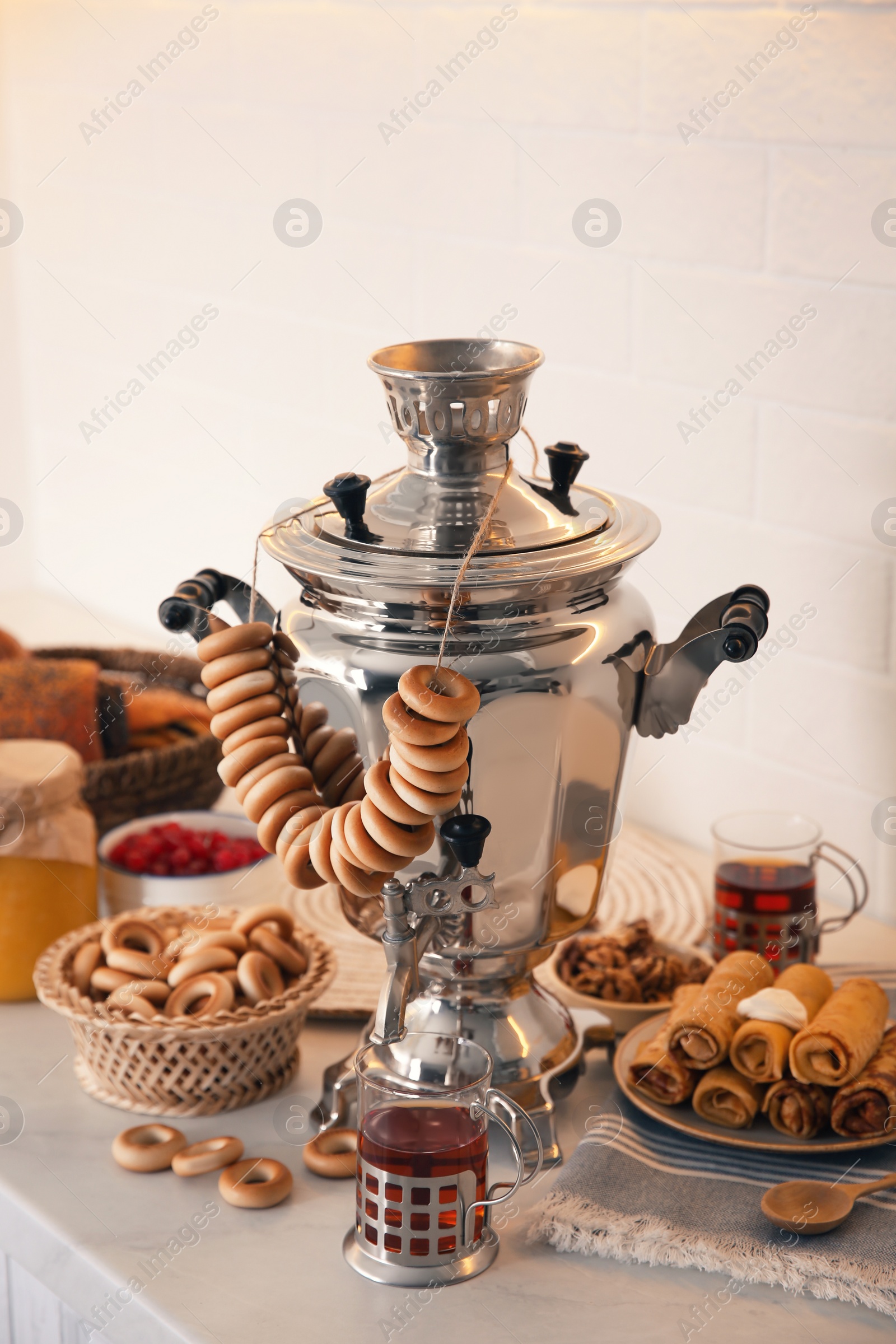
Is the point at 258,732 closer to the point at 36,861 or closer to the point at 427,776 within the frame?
→ the point at 427,776

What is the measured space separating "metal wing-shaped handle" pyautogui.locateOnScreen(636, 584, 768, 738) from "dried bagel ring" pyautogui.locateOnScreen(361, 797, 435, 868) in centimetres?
19

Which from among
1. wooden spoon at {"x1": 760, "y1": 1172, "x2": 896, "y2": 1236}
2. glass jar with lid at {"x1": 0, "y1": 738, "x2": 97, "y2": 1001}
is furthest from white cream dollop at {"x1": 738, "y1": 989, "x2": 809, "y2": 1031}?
glass jar with lid at {"x1": 0, "y1": 738, "x2": 97, "y2": 1001}

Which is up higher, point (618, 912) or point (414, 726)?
point (414, 726)

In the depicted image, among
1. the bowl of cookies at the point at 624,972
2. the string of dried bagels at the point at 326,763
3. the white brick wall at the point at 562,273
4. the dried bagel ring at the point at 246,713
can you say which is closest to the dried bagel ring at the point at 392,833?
the string of dried bagels at the point at 326,763

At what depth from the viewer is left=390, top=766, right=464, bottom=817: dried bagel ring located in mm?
754

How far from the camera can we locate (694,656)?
0.87m

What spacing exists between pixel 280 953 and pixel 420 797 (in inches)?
12.2

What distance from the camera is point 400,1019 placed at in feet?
2.67

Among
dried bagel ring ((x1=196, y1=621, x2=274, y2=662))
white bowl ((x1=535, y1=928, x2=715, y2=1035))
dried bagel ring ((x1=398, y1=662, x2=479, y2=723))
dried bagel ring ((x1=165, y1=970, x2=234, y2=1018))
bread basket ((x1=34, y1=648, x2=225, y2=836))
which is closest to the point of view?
dried bagel ring ((x1=398, y1=662, x2=479, y2=723))

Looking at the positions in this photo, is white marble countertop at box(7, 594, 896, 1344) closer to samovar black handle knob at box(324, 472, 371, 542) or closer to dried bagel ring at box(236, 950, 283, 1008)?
dried bagel ring at box(236, 950, 283, 1008)

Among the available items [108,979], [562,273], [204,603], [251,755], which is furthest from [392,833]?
[562,273]

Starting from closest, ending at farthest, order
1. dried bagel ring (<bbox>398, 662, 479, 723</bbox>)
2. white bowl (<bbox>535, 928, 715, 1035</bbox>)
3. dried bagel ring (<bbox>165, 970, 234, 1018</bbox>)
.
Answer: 1. dried bagel ring (<bbox>398, 662, 479, 723</bbox>)
2. dried bagel ring (<bbox>165, 970, 234, 1018</bbox>)
3. white bowl (<bbox>535, 928, 715, 1035</bbox>)

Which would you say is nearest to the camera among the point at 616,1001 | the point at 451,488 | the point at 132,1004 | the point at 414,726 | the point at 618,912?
the point at 414,726

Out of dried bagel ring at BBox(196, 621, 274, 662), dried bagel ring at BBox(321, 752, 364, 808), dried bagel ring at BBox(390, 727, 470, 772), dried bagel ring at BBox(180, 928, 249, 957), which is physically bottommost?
dried bagel ring at BBox(180, 928, 249, 957)
